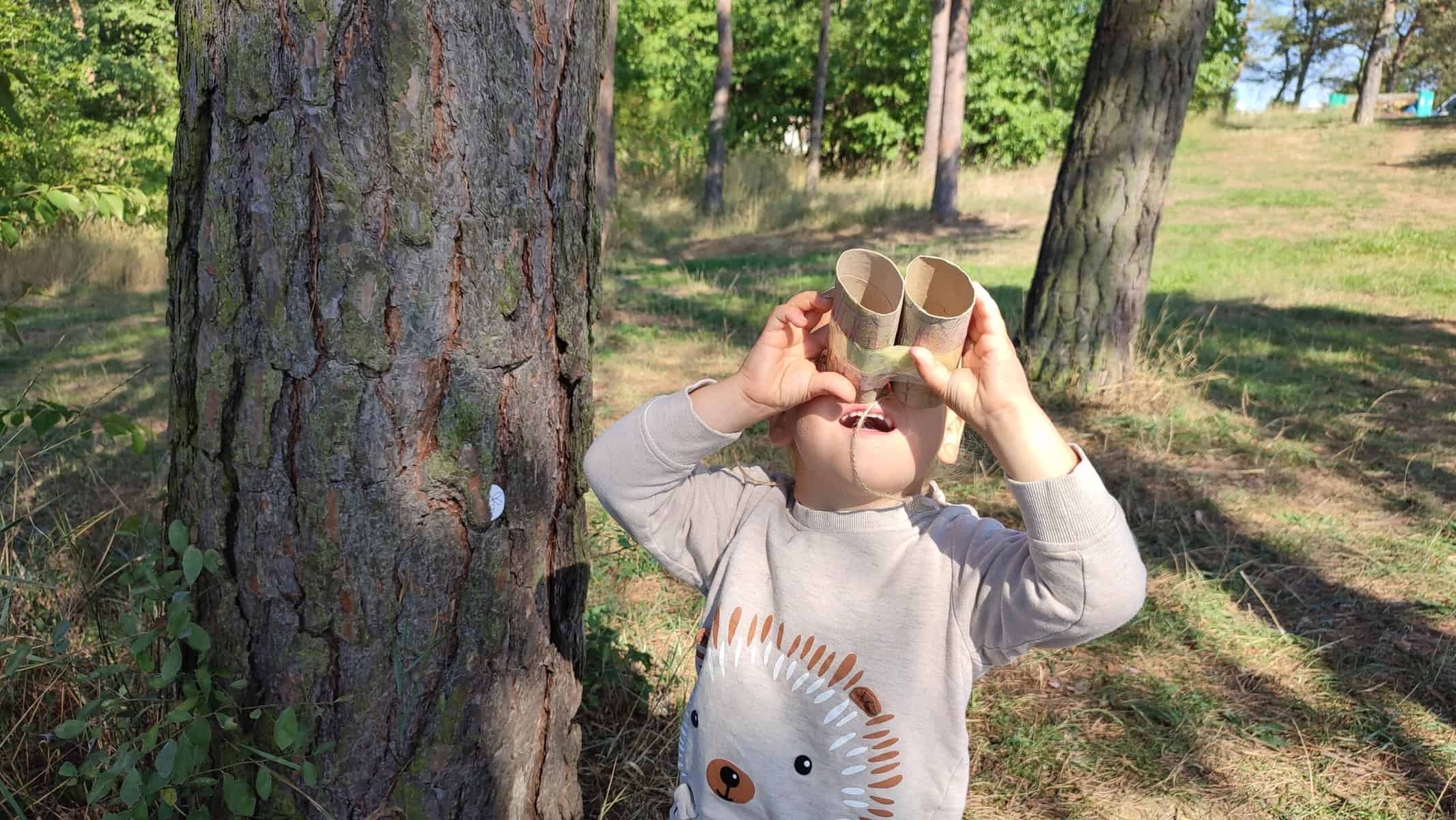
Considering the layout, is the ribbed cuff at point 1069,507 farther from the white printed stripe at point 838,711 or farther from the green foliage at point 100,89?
the green foliage at point 100,89

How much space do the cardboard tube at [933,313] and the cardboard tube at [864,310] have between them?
3 cm

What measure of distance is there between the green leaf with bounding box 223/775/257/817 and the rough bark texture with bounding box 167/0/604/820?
0.38 ft

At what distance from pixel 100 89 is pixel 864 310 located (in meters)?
17.5

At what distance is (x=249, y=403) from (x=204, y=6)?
25.9 inches

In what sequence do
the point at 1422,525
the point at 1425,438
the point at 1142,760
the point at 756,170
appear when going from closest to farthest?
the point at 1142,760 → the point at 1422,525 → the point at 1425,438 → the point at 756,170

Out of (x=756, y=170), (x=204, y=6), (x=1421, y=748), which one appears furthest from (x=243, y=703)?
(x=756, y=170)

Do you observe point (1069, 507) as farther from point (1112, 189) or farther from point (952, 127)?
point (952, 127)

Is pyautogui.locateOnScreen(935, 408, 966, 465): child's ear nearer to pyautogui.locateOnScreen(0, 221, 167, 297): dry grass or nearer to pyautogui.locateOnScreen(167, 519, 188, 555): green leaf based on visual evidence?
pyautogui.locateOnScreen(167, 519, 188, 555): green leaf

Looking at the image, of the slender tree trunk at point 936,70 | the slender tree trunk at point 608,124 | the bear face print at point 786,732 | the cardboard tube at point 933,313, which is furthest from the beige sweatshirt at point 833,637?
the slender tree trunk at point 936,70

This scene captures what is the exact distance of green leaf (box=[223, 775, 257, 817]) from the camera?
1.63 metres

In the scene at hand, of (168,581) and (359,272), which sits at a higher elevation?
(359,272)

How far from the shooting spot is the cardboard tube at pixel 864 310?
1.47 m

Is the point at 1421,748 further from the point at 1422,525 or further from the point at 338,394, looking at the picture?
the point at 338,394

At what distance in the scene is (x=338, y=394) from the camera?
5.22 feet
